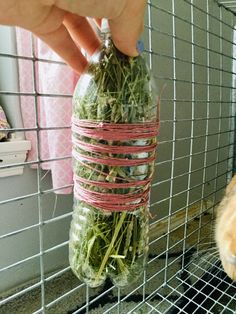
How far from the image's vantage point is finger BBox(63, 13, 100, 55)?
38cm

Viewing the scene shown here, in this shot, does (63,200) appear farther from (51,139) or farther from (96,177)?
(96,177)

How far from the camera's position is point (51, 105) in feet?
2.44

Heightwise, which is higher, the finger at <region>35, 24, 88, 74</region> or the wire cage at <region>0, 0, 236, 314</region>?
the finger at <region>35, 24, 88, 74</region>

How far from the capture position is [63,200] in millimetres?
982

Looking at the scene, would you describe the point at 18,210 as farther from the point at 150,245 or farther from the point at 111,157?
the point at 111,157

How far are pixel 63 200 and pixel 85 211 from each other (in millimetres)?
571

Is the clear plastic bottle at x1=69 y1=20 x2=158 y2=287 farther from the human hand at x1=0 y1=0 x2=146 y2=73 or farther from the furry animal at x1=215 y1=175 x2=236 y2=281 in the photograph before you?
the furry animal at x1=215 y1=175 x2=236 y2=281

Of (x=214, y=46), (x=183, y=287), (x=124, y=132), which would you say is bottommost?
(x=183, y=287)

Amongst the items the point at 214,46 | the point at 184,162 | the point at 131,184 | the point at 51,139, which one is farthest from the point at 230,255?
the point at 214,46

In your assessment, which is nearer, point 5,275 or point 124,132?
point 124,132

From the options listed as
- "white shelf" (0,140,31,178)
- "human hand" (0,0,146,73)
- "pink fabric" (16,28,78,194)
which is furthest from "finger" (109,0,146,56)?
"white shelf" (0,140,31,178)

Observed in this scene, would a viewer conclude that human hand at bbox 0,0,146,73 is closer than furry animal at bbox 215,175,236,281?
Yes

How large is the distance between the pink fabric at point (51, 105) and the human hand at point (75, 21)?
0.86ft

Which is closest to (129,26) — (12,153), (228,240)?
(228,240)
